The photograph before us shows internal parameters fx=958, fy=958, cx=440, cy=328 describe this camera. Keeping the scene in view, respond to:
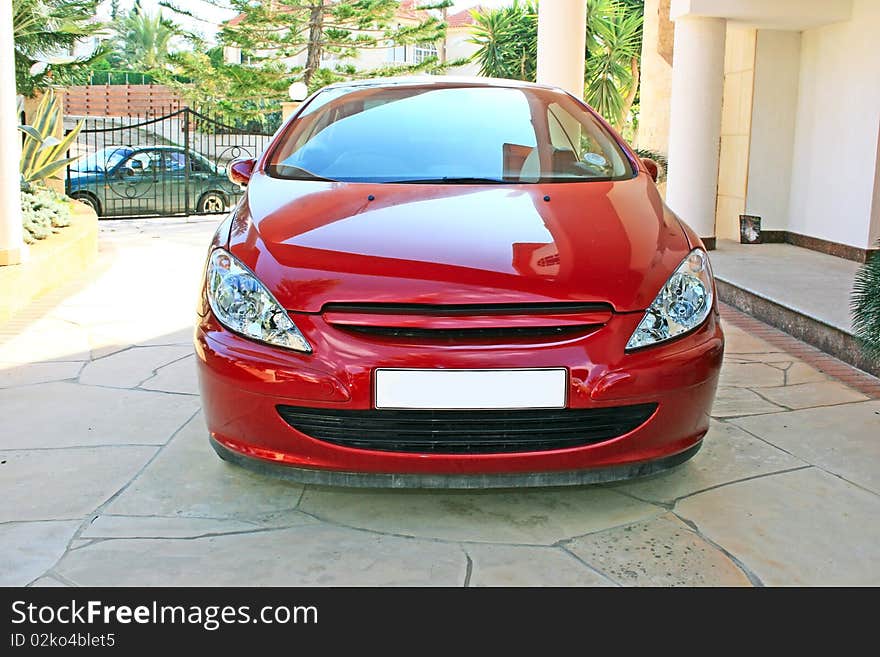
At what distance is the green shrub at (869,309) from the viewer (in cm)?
367

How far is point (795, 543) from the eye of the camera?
2.75 meters

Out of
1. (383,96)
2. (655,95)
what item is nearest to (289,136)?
(383,96)

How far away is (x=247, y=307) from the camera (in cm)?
273

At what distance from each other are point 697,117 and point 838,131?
1.20 m

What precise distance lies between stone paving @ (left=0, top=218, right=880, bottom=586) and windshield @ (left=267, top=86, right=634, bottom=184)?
3.67 ft

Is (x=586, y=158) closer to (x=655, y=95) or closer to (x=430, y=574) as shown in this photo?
(x=430, y=574)

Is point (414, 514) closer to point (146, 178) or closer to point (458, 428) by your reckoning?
point (458, 428)

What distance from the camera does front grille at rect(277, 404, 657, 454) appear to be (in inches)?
102

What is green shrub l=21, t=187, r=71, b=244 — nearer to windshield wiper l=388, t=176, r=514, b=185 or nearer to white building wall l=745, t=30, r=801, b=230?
windshield wiper l=388, t=176, r=514, b=185

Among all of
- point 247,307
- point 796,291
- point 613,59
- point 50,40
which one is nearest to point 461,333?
point 247,307

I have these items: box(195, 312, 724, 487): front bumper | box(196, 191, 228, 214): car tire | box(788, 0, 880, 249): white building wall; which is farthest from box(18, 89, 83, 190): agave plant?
box(788, 0, 880, 249): white building wall

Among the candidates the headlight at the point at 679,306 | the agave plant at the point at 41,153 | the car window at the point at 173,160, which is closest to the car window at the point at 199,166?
the car window at the point at 173,160

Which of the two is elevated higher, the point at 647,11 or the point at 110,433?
the point at 647,11
